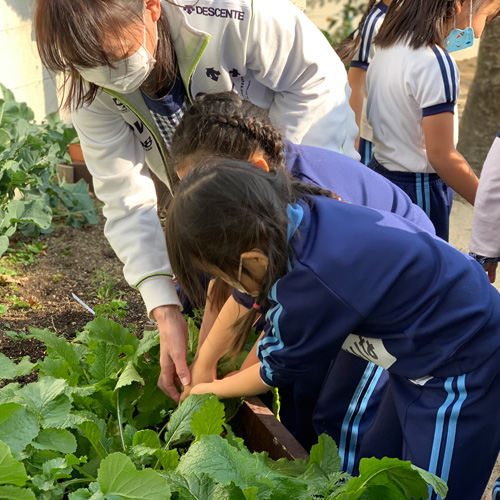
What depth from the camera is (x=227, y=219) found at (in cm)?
142

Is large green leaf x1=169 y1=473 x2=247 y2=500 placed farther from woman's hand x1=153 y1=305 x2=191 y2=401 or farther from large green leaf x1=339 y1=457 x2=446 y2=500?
woman's hand x1=153 y1=305 x2=191 y2=401

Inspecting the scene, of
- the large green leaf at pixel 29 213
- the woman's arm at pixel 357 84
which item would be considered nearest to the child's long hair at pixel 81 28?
the large green leaf at pixel 29 213

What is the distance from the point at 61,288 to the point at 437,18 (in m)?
2.01

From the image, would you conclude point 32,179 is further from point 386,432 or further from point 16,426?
point 386,432

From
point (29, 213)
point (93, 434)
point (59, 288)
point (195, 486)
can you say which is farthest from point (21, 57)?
point (195, 486)

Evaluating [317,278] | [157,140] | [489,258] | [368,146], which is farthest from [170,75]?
[368,146]

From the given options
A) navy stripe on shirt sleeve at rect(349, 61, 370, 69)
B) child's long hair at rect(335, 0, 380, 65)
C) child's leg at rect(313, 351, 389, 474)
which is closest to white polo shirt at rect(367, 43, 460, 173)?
navy stripe on shirt sleeve at rect(349, 61, 370, 69)

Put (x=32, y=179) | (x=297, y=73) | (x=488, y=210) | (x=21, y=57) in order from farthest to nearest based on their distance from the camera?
1. (x=21, y=57)
2. (x=32, y=179)
3. (x=488, y=210)
4. (x=297, y=73)

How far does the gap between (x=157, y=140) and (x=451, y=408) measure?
116 centimetres

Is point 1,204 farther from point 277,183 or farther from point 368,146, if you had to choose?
point 277,183

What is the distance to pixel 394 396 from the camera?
172cm

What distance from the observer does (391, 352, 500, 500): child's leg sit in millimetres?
1574

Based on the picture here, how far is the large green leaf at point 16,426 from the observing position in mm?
1589

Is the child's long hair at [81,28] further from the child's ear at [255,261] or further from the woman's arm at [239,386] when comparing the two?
the woman's arm at [239,386]
